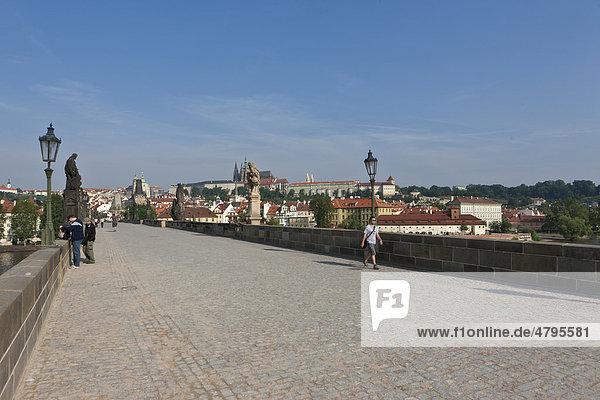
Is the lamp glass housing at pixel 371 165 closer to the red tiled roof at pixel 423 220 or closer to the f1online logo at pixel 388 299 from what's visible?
the f1online logo at pixel 388 299

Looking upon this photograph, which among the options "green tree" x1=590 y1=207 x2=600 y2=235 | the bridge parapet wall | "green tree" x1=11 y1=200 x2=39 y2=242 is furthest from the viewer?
"green tree" x1=590 y1=207 x2=600 y2=235

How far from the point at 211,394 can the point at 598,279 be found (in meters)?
6.71

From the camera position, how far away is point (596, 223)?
10400cm

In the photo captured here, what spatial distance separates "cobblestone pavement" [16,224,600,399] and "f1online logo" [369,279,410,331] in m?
0.30

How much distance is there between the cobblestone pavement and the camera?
3.70m

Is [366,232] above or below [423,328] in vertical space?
above

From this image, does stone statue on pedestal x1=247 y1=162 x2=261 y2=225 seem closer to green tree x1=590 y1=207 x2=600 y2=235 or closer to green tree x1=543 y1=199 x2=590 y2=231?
green tree x1=590 y1=207 x2=600 y2=235

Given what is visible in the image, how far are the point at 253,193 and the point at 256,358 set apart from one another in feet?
63.3

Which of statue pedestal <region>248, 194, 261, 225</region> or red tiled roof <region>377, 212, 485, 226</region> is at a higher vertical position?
statue pedestal <region>248, 194, 261, 225</region>

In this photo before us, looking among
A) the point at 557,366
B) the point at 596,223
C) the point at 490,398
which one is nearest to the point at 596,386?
the point at 557,366

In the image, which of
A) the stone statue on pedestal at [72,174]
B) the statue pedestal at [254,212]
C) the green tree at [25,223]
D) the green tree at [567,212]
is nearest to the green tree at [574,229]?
the green tree at [567,212]

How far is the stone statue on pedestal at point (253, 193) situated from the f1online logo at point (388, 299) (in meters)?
14.6

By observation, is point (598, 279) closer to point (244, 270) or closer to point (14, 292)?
point (244, 270)

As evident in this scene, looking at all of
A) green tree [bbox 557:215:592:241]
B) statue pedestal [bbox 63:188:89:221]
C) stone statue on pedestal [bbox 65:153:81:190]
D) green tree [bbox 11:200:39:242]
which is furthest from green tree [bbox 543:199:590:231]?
statue pedestal [bbox 63:188:89:221]
